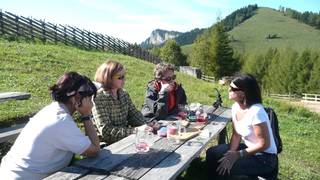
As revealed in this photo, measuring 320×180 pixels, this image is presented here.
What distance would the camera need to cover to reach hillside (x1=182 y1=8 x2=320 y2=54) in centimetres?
14775

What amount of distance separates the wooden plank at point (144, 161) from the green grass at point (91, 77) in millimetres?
1852

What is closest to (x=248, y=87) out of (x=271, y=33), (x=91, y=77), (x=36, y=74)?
(x=36, y=74)

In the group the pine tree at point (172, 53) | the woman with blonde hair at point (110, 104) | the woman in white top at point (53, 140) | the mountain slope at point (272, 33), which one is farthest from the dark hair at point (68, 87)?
the mountain slope at point (272, 33)

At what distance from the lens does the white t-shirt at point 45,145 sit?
11.8ft

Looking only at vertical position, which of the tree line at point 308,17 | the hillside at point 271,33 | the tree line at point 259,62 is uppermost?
the tree line at point 308,17

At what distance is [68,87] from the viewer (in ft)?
12.3

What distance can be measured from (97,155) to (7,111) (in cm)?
533

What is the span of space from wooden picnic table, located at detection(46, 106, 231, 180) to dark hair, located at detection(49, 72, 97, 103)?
0.60 m

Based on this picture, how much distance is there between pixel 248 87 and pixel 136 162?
1.85m

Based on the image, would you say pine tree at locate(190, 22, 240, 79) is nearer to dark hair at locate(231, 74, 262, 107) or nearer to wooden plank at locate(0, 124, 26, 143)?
wooden plank at locate(0, 124, 26, 143)

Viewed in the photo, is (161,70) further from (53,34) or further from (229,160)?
(53,34)

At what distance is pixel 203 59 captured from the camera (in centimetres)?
5603

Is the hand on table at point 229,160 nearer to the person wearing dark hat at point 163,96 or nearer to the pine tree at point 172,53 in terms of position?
the person wearing dark hat at point 163,96

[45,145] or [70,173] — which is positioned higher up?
[45,145]
